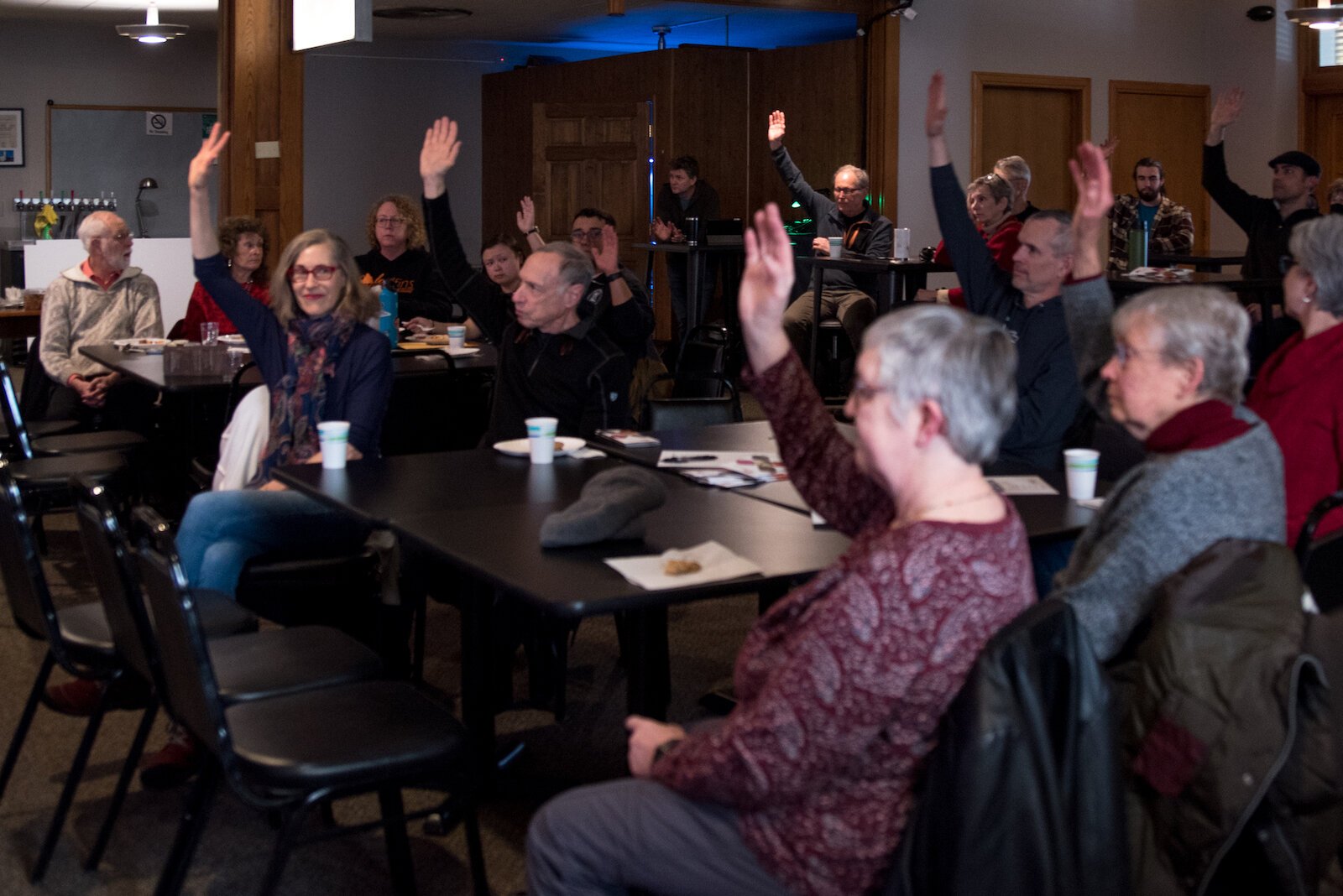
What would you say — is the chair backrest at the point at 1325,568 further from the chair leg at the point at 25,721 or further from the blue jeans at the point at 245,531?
the chair leg at the point at 25,721

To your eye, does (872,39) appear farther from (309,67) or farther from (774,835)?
(774,835)

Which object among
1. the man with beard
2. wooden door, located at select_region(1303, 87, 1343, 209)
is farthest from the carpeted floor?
wooden door, located at select_region(1303, 87, 1343, 209)

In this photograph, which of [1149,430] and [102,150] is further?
[102,150]

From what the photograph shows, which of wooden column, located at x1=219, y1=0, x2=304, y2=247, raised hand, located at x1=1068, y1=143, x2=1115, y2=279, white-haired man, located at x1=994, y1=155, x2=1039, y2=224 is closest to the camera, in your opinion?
raised hand, located at x1=1068, y1=143, x2=1115, y2=279

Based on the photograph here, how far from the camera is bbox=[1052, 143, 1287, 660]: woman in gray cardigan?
2115mm

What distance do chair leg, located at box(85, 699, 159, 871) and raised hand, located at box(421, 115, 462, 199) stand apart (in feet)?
5.99

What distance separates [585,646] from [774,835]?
2636mm

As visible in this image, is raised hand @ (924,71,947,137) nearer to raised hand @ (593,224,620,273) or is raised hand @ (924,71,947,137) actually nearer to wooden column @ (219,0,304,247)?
raised hand @ (593,224,620,273)

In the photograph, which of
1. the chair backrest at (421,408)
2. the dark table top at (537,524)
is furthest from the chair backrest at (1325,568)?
the chair backrest at (421,408)

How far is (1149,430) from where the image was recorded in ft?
7.63

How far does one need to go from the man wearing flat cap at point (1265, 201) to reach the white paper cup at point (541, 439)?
201 inches

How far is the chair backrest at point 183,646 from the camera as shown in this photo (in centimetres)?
216

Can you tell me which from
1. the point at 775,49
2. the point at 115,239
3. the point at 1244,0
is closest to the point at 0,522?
the point at 115,239

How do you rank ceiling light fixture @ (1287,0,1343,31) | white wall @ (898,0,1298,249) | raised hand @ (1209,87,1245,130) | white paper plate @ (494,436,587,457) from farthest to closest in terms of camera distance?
white wall @ (898,0,1298,249), ceiling light fixture @ (1287,0,1343,31), raised hand @ (1209,87,1245,130), white paper plate @ (494,436,587,457)
